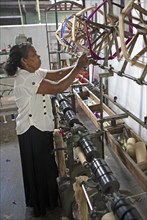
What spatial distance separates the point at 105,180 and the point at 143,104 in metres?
1.77

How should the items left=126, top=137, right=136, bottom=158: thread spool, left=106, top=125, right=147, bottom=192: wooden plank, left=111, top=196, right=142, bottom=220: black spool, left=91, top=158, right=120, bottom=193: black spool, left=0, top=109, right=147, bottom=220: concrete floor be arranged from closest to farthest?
1. left=111, top=196, right=142, bottom=220: black spool
2. left=91, top=158, right=120, bottom=193: black spool
3. left=106, top=125, right=147, bottom=192: wooden plank
4. left=126, top=137, right=136, bottom=158: thread spool
5. left=0, top=109, right=147, bottom=220: concrete floor

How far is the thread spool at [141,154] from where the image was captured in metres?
1.79

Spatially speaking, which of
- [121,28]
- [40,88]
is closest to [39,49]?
[40,88]

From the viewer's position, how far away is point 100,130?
5.51ft

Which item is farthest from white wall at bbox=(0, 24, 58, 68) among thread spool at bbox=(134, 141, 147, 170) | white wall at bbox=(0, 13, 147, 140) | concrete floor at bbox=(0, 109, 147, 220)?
thread spool at bbox=(134, 141, 147, 170)

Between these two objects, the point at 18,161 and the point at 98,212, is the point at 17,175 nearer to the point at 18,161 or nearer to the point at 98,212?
the point at 18,161

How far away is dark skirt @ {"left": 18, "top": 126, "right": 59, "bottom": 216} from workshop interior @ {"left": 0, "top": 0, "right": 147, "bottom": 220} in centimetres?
11

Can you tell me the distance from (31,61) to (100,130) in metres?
0.75

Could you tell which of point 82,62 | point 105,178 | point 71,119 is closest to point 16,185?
point 71,119

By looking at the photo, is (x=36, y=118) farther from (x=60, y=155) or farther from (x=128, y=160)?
(x=128, y=160)

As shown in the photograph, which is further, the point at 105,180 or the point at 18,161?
the point at 18,161

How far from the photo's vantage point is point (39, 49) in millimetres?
5293

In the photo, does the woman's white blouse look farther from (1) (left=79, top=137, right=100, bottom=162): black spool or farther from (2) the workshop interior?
(1) (left=79, top=137, right=100, bottom=162): black spool

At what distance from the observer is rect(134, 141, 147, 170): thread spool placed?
70.5 inches
